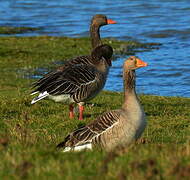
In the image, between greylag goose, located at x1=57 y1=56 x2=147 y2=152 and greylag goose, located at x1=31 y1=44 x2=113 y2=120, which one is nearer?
greylag goose, located at x1=57 y1=56 x2=147 y2=152

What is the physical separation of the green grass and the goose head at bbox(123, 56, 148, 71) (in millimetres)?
1304

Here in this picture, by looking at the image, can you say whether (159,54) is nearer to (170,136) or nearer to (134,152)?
(170,136)

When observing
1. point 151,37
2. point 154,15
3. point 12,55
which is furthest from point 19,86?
point 154,15

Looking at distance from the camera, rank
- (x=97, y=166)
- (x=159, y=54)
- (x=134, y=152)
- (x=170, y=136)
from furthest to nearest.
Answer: (x=159, y=54)
(x=170, y=136)
(x=134, y=152)
(x=97, y=166)

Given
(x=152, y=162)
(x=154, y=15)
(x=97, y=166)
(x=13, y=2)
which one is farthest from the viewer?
(x=13, y=2)

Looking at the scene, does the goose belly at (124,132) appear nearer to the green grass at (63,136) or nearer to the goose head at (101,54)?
the green grass at (63,136)

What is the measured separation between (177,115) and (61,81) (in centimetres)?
296

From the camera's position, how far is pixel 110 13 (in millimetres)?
47844

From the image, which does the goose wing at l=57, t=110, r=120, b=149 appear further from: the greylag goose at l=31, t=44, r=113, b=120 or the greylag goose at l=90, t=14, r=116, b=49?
the greylag goose at l=90, t=14, r=116, b=49

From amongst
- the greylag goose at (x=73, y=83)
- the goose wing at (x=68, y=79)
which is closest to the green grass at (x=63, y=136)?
the greylag goose at (x=73, y=83)

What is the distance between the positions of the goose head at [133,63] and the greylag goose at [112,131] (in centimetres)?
87

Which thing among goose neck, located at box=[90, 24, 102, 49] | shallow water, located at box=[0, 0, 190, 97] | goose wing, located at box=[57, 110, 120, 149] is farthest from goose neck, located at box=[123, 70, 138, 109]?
shallow water, located at box=[0, 0, 190, 97]

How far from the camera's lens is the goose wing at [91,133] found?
30.2ft

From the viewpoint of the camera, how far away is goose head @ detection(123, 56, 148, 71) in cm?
1021
